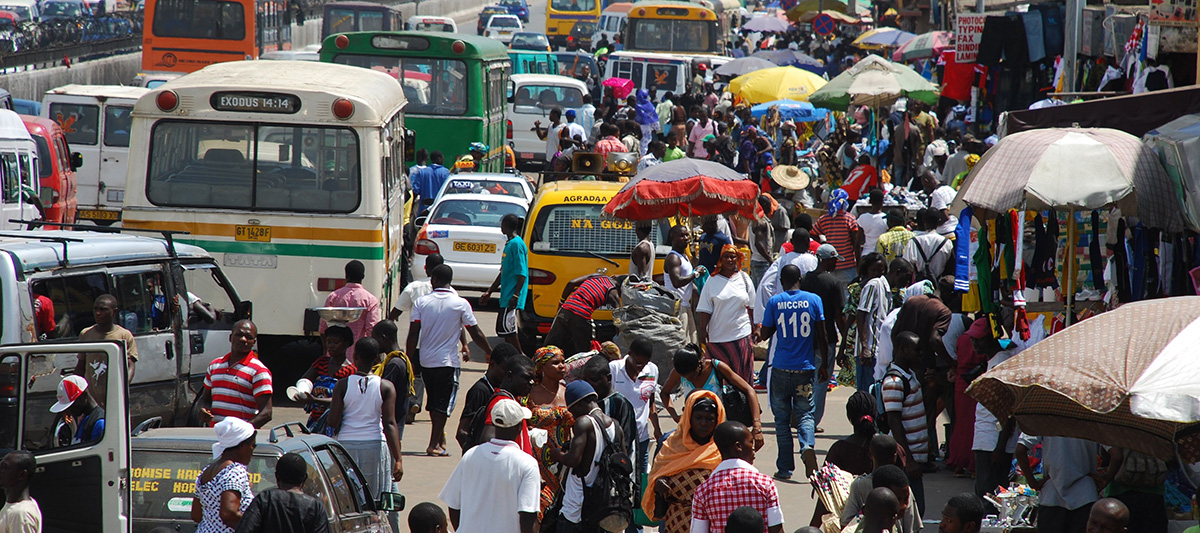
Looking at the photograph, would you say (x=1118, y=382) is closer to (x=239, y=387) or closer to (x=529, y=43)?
(x=239, y=387)

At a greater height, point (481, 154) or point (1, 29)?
point (1, 29)

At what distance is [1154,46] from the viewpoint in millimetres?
10930

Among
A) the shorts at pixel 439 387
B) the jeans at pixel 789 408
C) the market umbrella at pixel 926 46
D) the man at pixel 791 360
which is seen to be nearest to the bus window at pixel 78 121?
the shorts at pixel 439 387

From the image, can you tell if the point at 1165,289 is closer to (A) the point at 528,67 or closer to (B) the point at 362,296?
(B) the point at 362,296

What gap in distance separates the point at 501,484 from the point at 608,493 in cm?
70

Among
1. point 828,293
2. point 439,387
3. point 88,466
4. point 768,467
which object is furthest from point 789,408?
point 88,466

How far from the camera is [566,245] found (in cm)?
1316

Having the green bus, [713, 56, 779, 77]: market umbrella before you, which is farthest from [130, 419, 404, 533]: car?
[713, 56, 779, 77]: market umbrella

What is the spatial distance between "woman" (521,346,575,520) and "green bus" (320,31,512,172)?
1281cm

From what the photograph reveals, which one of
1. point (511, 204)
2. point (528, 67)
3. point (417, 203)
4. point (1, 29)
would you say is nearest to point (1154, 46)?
point (511, 204)

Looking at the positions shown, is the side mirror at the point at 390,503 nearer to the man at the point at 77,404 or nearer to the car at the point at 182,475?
the car at the point at 182,475

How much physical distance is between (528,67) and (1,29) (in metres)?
13.2

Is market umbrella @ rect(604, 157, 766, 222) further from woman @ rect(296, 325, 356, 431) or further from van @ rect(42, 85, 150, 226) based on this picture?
van @ rect(42, 85, 150, 226)

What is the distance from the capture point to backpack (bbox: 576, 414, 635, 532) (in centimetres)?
682
